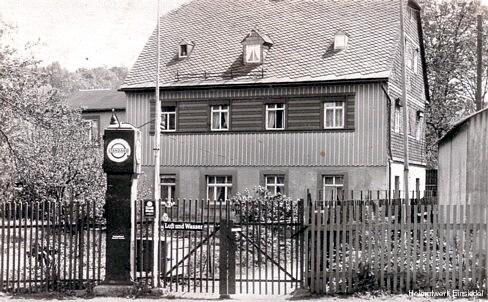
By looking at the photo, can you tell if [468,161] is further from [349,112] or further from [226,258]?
[349,112]

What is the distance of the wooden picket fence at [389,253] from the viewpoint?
36.4 ft

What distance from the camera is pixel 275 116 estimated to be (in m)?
26.8

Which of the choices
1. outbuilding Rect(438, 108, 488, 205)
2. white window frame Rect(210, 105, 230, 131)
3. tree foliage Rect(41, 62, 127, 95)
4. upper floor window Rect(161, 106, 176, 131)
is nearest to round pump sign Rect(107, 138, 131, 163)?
outbuilding Rect(438, 108, 488, 205)

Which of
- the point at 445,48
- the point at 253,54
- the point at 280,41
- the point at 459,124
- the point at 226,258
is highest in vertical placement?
the point at 445,48

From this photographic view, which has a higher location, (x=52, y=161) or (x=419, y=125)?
(x=419, y=125)

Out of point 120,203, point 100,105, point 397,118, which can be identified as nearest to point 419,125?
point 397,118

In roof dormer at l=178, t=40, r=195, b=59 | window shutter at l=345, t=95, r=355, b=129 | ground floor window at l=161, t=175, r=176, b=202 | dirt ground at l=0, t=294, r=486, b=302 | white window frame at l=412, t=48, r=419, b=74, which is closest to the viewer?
dirt ground at l=0, t=294, r=486, b=302

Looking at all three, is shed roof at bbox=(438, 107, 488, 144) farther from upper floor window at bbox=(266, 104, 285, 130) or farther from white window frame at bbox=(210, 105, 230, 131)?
white window frame at bbox=(210, 105, 230, 131)

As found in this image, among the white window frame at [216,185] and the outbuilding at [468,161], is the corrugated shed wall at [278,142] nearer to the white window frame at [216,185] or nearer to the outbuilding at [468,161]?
the white window frame at [216,185]

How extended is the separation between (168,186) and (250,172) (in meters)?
4.07

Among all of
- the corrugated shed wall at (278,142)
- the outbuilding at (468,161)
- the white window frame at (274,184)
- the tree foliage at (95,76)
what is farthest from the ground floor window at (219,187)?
the tree foliage at (95,76)

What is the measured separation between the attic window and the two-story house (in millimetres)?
44

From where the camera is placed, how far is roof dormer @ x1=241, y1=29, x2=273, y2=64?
2759 centimetres

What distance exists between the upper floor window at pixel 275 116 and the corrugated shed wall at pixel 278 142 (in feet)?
1.16
